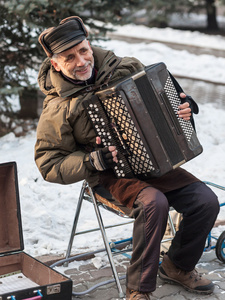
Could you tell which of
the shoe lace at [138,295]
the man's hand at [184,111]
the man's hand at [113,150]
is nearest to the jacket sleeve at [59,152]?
the man's hand at [113,150]

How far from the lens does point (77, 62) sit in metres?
3.97

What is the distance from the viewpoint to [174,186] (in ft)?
13.5

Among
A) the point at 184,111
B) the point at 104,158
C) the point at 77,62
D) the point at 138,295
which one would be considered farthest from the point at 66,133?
the point at 138,295

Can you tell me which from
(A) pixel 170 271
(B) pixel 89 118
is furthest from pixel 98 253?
(B) pixel 89 118

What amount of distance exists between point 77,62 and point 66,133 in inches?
19.7

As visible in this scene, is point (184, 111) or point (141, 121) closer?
point (141, 121)

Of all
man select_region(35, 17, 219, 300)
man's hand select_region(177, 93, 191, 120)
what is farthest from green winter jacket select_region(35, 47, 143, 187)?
man's hand select_region(177, 93, 191, 120)

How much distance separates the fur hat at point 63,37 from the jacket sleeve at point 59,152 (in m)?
0.41

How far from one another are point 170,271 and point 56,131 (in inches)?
52.8

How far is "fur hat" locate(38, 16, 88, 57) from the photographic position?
12.8 feet

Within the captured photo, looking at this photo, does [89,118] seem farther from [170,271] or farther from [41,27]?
[41,27]

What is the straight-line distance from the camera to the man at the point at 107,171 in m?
3.77

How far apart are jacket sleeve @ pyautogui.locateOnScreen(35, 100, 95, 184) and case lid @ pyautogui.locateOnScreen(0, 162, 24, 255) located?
230 millimetres

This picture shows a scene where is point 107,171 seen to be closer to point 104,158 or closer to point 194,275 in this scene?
point 104,158
